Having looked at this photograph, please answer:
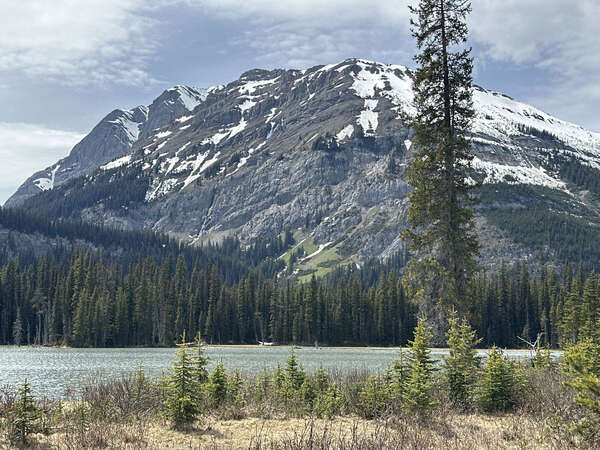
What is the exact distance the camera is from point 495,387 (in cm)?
1936

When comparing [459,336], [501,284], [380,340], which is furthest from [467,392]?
[501,284]

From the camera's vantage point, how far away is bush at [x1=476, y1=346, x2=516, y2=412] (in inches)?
762

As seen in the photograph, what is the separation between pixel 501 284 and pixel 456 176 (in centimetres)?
11899

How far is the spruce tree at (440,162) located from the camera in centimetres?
2648

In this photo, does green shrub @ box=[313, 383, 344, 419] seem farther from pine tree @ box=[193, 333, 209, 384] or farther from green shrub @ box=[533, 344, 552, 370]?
green shrub @ box=[533, 344, 552, 370]

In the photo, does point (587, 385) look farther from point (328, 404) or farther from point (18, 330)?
point (18, 330)

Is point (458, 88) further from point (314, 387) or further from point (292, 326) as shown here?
point (292, 326)

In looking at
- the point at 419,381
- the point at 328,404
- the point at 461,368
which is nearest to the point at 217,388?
the point at 328,404

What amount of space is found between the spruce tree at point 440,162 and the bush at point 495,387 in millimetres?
6756

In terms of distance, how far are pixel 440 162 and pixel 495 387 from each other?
37.6 feet

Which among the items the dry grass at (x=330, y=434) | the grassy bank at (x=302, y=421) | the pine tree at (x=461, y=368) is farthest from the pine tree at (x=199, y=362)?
the pine tree at (x=461, y=368)

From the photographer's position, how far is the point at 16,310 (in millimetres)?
129250

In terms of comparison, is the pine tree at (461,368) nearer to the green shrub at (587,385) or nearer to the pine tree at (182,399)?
the green shrub at (587,385)

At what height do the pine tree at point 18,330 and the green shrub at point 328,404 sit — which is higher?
the green shrub at point 328,404
